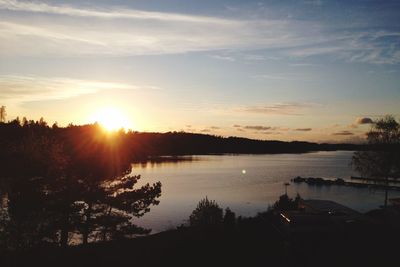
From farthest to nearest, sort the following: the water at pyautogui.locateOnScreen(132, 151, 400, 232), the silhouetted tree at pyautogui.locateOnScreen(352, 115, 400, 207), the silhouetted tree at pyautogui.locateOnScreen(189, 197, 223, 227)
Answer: the water at pyautogui.locateOnScreen(132, 151, 400, 232), the silhouetted tree at pyautogui.locateOnScreen(352, 115, 400, 207), the silhouetted tree at pyautogui.locateOnScreen(189, 197, 223, 227)

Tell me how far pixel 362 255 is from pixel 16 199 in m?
25.8

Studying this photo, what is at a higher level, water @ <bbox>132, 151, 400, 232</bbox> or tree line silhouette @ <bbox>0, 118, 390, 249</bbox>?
tree line silhouette @ <bbox>0, 118, 390, 249</bbox>

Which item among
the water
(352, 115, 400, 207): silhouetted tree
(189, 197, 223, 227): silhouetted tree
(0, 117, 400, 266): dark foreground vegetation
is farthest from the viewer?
the water

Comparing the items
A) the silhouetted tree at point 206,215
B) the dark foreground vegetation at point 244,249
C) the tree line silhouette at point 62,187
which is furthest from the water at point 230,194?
the tree line silhouette at point 62,187

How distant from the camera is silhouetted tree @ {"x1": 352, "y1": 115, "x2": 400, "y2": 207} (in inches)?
2515

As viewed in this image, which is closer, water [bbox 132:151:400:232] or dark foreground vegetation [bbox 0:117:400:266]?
dark foreground vegetation [bbox 0:117:400:266]

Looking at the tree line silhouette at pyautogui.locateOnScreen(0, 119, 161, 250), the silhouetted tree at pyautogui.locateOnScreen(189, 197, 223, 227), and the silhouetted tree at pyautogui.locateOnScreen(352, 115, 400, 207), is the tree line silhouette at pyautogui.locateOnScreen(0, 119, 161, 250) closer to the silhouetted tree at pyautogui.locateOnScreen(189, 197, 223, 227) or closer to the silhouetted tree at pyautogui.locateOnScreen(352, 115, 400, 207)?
the silhouetted tree at pyautogui.locateOnScreen(189, 197, 223, 227)

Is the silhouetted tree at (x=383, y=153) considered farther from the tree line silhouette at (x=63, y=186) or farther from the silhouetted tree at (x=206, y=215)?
the tree line silhouette at (x=63, y=186)

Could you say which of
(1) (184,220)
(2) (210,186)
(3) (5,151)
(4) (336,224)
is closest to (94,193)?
(3) (5,151)

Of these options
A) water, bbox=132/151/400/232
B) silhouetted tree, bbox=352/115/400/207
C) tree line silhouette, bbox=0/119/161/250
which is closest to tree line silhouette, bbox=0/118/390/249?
tree line silhouette, bbox=0/119/161/250

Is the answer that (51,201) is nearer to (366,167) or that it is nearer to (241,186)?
(366,167)

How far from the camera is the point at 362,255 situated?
102 feet

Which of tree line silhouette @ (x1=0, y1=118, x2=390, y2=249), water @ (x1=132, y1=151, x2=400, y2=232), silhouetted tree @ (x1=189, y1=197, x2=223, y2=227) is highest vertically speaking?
tree line silhouette @ (x1=0, y1=118, x2=390, y2=249)

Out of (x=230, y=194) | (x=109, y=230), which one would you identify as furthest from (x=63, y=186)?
(x=230, y=194)
